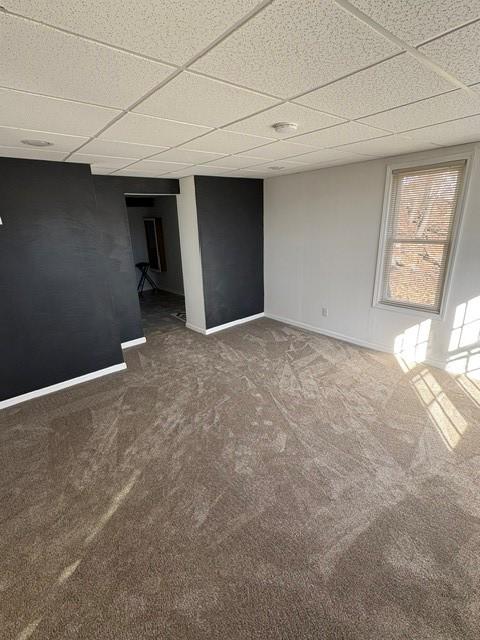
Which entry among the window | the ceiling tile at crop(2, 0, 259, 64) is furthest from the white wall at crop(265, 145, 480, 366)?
the ceiling tile at crop(2, 0, 259, 64)

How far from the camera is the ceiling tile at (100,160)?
9.52ft

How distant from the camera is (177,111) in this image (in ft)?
5.87

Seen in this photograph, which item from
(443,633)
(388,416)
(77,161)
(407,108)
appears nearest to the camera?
(443,633)

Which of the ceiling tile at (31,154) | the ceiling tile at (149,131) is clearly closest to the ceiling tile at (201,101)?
the ceiling tile at (149,131)

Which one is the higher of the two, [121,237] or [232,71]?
[232,71]

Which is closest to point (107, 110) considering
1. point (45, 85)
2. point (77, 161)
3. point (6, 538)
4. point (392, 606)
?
point (45, 85)

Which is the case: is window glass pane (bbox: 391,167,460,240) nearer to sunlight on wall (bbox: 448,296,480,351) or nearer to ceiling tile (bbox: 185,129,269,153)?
sunlight on wall (bbox: 448,296,480,351)

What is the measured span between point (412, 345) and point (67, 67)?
4.13 meters

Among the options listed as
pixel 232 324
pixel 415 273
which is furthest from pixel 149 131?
pixel 232 324

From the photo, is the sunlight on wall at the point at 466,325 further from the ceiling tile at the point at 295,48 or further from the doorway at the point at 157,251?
the doorway at the point at 157,251

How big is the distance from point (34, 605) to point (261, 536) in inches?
47.0

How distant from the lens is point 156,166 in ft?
11.7

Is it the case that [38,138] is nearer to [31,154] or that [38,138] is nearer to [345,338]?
[31,154]

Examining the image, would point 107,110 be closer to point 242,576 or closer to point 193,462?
point 193,462
